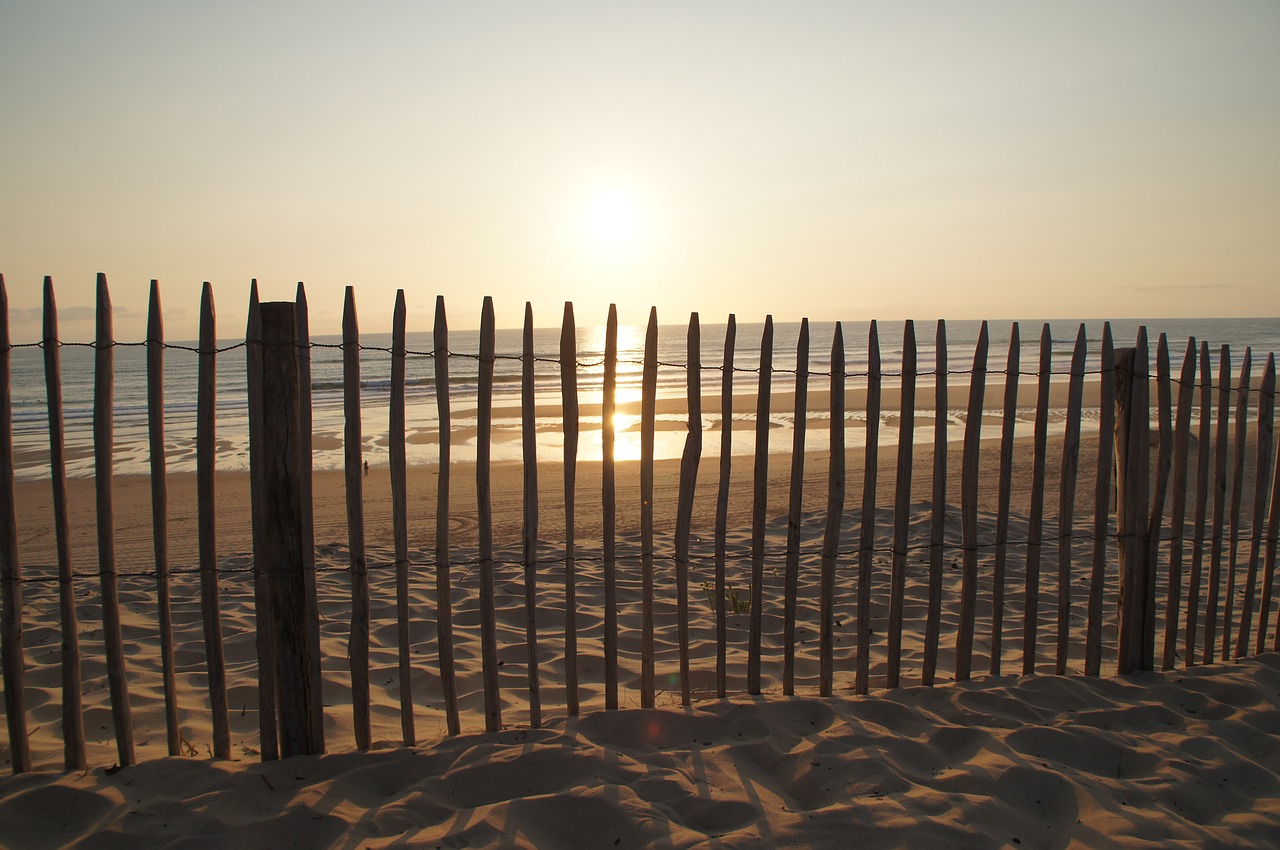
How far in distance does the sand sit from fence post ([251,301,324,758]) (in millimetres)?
214

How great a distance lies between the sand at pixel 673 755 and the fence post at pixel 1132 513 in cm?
18

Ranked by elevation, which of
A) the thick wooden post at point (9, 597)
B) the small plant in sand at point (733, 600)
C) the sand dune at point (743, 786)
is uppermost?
the thick wooden post at point (9, 597)

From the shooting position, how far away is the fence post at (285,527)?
3461 mm

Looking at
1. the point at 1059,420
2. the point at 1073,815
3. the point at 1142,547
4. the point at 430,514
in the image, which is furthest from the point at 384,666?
the point at 1059,420

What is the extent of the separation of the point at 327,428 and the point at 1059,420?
17011mm

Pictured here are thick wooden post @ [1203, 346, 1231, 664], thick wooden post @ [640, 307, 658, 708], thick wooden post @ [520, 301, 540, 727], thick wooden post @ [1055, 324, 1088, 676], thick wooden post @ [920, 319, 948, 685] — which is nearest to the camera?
thick wooden post @ [520, 301, 540, 727]

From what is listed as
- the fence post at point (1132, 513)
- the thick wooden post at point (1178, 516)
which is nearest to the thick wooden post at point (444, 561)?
the fence post at point (1132, 513)

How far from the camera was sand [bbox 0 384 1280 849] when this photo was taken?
2953mm

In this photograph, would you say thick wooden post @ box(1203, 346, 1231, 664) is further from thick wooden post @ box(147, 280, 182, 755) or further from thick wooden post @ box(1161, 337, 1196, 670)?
thick wooden post @ box(147, 280, 182, 755)

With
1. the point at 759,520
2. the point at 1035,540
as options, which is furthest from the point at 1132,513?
the point at 759,520

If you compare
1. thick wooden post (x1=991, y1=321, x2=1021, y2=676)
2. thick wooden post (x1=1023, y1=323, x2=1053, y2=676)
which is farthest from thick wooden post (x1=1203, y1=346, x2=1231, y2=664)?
thick wooden post (x1=991, y1=321, x2=1021, y2=676)

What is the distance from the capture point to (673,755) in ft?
11.3

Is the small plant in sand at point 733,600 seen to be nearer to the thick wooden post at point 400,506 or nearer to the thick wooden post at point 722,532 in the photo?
the thick wooden post at point 722,532

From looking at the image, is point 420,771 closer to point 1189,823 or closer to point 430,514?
point 1189,823
